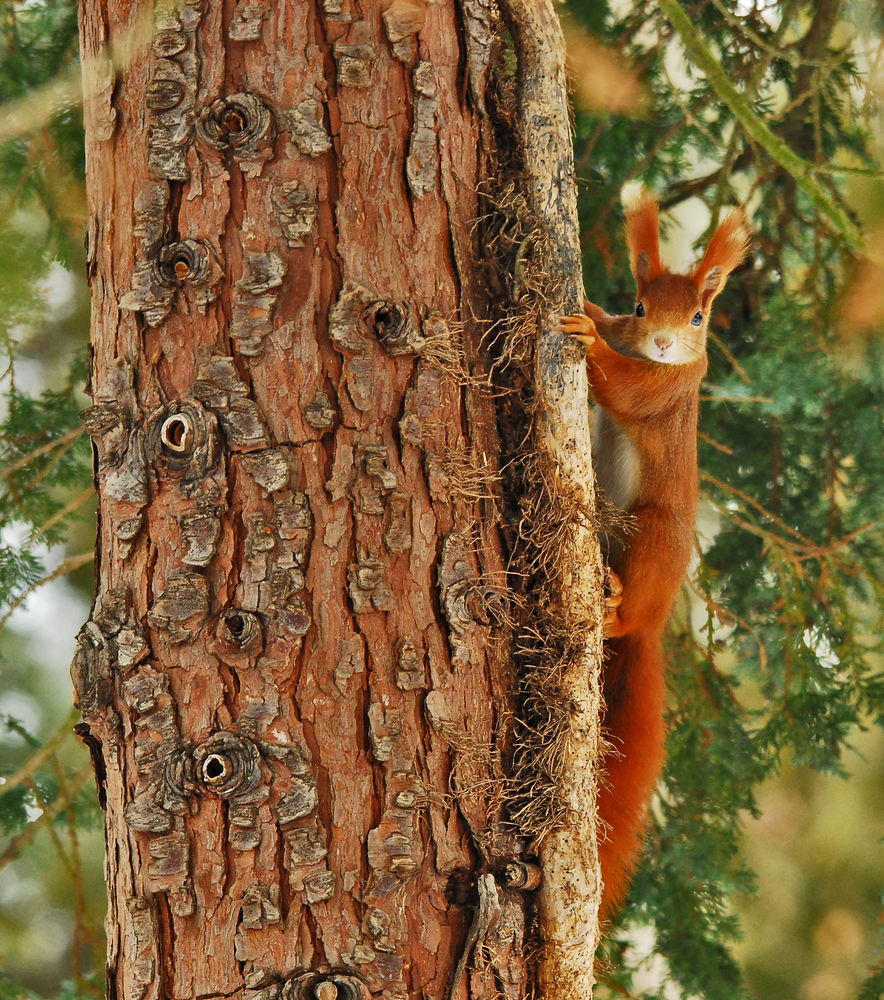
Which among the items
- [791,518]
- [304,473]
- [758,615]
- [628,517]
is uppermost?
[791,518]

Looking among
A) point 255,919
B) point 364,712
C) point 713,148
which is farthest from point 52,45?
point 255,919

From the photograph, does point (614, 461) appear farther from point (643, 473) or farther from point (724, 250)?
point (724, 250)

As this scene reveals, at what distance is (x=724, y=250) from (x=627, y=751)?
911 mm

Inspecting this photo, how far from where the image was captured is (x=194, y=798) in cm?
126

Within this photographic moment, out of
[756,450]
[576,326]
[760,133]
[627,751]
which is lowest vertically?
[627,751]

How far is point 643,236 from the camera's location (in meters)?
2.02

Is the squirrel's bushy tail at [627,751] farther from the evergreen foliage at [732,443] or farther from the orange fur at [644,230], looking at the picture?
the orange fur at [644,230]

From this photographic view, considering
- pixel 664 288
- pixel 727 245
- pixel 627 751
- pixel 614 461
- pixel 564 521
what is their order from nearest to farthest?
1. pixel 564 521
2. pixel 627 751
3. pixel 727 245
4. pixel 664 288
5. pixel 614 461

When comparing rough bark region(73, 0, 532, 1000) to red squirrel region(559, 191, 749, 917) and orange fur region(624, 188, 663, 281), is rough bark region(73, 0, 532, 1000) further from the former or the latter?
orange fur region(624, 188, 663, 281)

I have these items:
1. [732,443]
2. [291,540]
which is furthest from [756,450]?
[291,540]

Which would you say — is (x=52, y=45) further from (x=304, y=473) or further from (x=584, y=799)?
(x=584, y=799)

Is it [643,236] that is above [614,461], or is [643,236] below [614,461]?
above

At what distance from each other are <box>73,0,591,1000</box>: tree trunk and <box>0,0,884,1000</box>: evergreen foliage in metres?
0.85

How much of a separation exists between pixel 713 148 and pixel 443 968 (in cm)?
211
